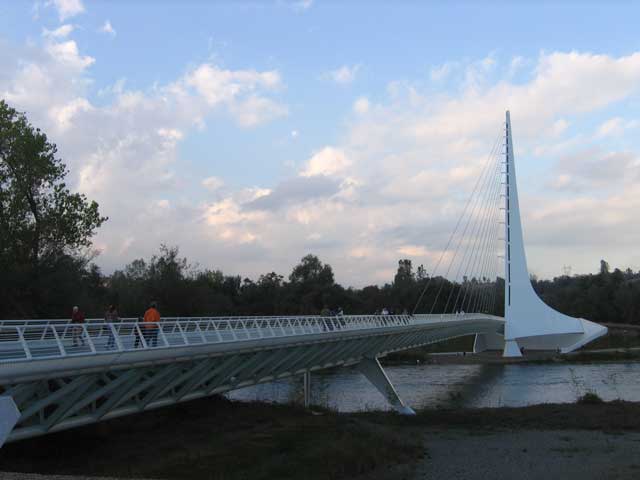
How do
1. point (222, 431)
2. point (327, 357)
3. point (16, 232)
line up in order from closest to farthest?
point (222, 431) → point (327, 357) → point (16, 232)

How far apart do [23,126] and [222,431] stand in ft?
65.5

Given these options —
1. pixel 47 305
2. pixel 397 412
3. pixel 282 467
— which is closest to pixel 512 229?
pixel 397 412

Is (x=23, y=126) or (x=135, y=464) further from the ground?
(x=23, y=126)

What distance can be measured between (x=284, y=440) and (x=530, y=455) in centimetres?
696

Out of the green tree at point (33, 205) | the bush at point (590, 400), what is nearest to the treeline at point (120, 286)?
the green tree at point (33, 205)

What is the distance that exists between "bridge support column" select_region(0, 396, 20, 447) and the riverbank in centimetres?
368

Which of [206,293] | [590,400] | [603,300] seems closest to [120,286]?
[206,293]

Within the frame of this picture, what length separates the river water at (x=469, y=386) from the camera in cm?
3372

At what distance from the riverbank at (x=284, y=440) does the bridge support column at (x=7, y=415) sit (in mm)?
3684

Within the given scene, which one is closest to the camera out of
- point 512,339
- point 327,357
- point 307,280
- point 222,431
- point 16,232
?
point 222,431

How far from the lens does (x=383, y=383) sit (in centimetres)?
3069

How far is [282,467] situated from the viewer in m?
16.1

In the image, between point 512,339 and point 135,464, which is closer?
point 135,464

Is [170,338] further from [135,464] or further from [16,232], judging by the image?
[16,232]
